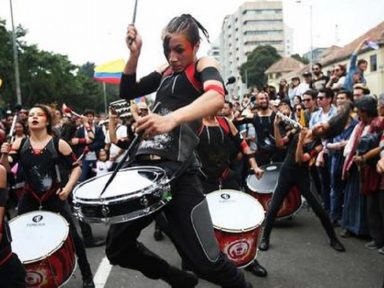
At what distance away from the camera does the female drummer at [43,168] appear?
4.75 meters

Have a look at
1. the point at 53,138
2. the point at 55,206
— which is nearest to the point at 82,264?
the point at 55,206

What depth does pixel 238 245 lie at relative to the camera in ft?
13.7

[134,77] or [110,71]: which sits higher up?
[110,71]

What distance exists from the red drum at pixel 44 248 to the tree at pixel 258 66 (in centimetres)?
8578

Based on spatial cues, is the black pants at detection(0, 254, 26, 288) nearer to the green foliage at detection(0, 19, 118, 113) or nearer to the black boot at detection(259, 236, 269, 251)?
the black boot at detection(259, 236, 269, 251)

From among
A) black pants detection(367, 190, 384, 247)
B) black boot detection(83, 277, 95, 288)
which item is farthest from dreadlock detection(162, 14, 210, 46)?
black pants detection(367, 190, 384, 247)

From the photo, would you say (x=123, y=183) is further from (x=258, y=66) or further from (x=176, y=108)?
(x=258, y=66)

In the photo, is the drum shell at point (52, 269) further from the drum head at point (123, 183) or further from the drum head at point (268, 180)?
the drum head at point (268, 180)

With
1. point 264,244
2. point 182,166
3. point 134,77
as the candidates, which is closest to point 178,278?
point 182,166

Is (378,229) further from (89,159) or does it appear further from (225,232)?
(89,159)

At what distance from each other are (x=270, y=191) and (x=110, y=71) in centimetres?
810

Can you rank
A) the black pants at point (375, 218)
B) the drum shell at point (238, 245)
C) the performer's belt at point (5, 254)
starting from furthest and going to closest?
the black pants at point (375, 218), the drum shell at point (238, 245), the performer's belt at point (5, 254)

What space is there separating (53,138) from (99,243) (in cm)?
197

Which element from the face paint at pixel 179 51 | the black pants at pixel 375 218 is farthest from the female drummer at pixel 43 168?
the black pants at pixel 375 218
